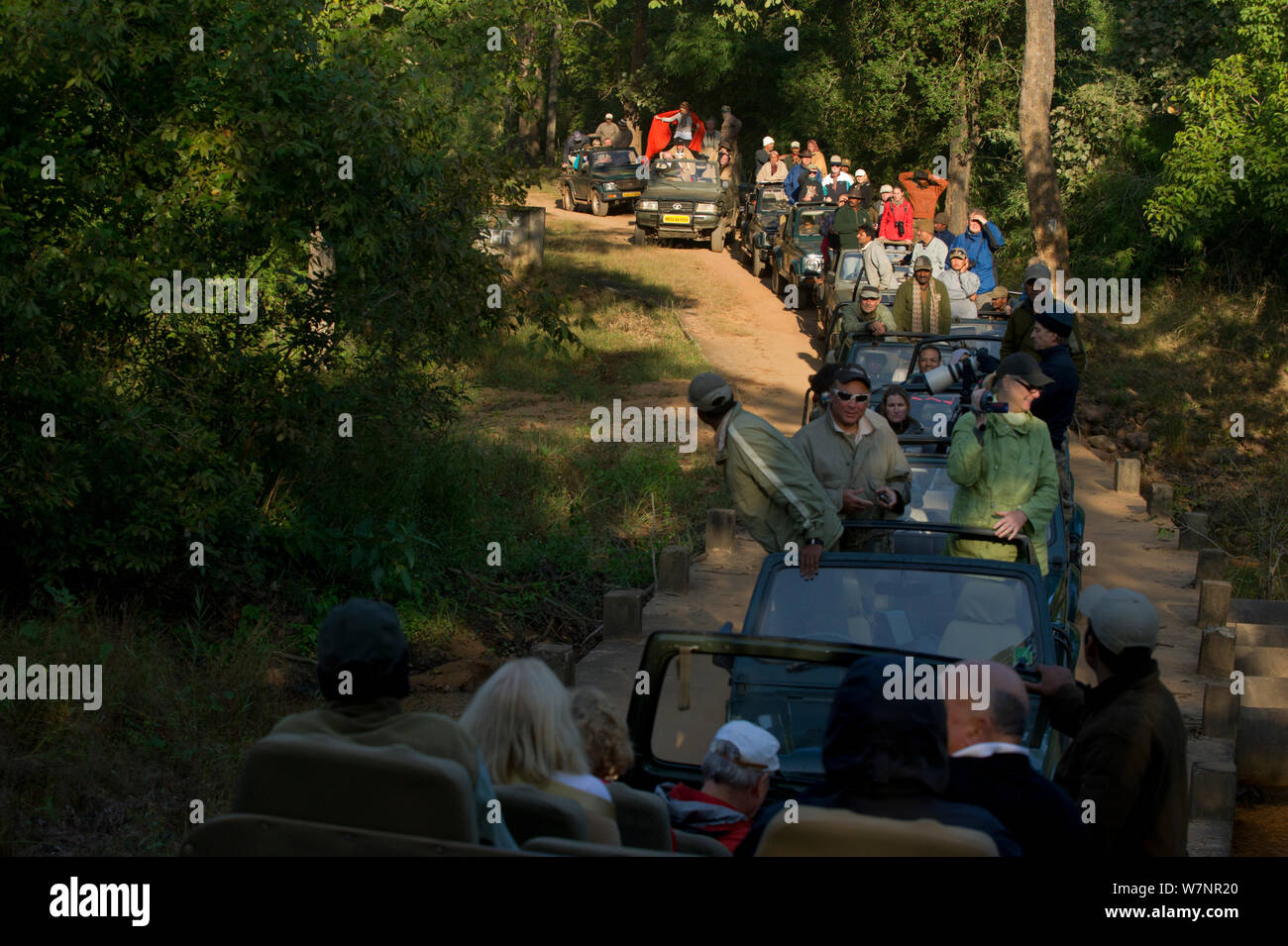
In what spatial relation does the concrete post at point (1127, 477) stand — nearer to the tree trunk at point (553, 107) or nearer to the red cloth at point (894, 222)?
the red cloth at point (894, 222)

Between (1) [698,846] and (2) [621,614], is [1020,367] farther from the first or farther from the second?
(1) [698,846]

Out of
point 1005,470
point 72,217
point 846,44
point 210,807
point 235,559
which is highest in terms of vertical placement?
point 846,44

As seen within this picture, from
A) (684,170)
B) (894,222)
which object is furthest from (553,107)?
(894,222)

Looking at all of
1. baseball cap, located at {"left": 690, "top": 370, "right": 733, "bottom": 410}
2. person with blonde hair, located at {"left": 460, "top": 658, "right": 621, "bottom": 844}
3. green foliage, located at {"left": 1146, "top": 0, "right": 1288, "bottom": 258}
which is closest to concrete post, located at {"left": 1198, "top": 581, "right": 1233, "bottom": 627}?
baseball cap, located at {"left": 690, "top": 370, "right": 733, "bottom": 410}

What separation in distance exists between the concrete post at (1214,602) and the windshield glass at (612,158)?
86.8 feet

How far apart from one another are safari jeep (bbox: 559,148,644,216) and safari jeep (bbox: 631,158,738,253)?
16.0 feet

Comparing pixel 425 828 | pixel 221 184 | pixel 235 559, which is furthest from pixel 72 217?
pixel 425 828

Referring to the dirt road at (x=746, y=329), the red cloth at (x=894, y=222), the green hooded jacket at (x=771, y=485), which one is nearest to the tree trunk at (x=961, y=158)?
the dirt road at (x=746, y=329)

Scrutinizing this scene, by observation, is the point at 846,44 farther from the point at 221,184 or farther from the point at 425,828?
the point at 425,828

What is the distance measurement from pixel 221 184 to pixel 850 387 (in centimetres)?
404

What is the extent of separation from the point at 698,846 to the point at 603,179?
31014 mm

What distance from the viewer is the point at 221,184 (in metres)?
8.15

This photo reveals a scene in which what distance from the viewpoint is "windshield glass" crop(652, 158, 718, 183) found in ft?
92.5

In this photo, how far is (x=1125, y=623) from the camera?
3.82 meters
